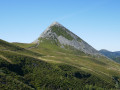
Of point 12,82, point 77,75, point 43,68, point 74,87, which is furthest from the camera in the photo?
point 77,75

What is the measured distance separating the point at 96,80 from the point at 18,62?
215 feet

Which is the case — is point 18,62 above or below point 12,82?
above

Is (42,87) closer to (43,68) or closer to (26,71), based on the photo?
(26,71)

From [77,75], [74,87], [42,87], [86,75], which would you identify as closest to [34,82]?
[42,87]

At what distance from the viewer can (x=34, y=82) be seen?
8606cm

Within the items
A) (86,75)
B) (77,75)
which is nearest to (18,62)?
(77,75)

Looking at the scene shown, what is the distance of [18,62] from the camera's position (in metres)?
103

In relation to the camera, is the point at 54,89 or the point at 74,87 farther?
the point at 74,87

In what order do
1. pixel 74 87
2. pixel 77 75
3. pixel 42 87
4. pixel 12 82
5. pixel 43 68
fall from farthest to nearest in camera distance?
1. pixel 77 75
2. pixel 43 68
3. pixel 74 87
4. pixel 42 87
5. pixel 12 82

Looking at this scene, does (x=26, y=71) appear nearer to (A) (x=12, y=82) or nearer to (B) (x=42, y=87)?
(B) (x=42, y=87)

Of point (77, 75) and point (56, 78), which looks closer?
point (56, 78)

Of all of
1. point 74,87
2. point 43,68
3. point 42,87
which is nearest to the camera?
point 42,87

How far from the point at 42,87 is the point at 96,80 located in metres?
57.5

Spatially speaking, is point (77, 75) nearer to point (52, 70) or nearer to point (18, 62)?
point (52, 70)
